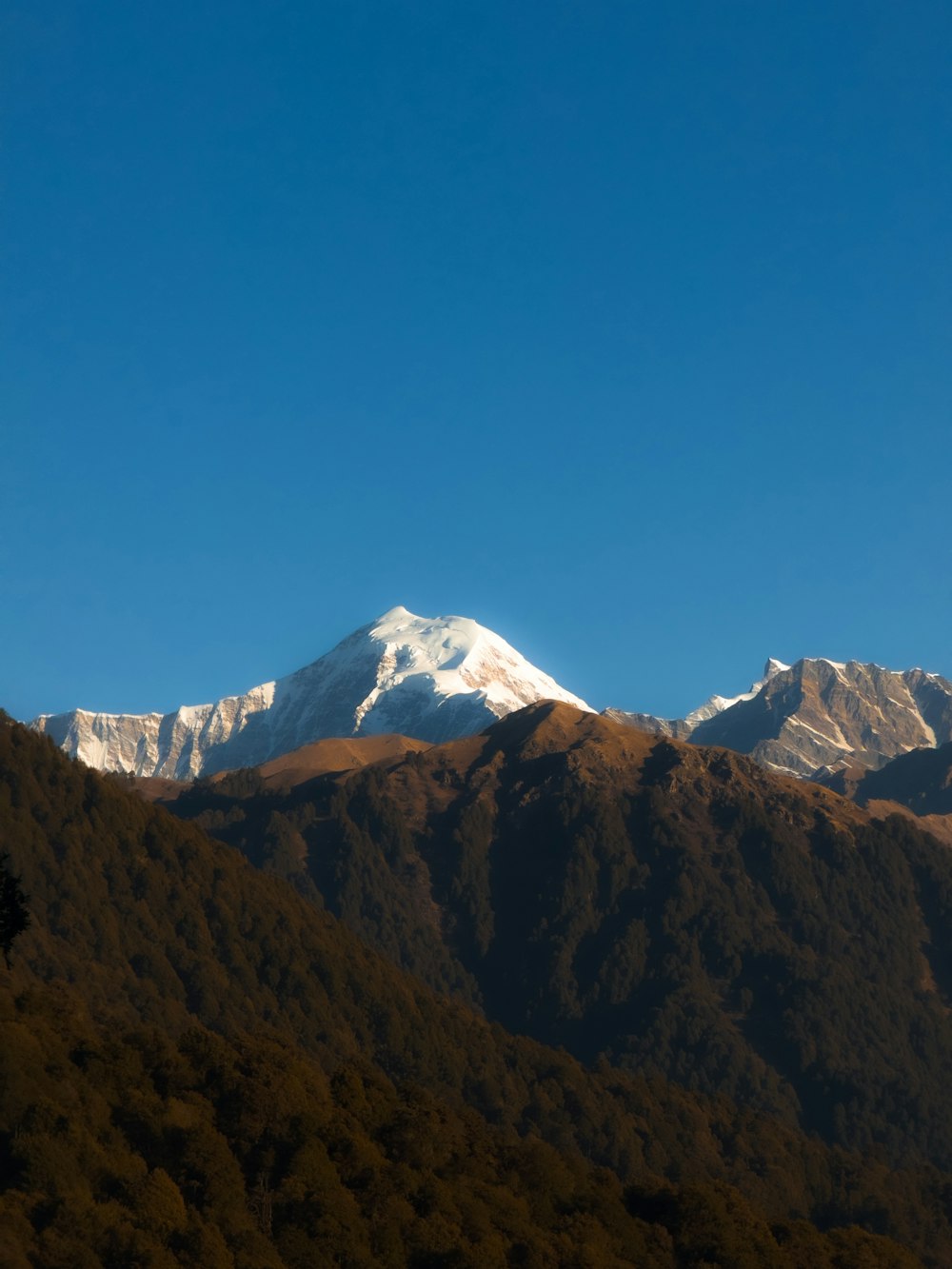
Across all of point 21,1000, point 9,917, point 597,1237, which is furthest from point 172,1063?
point 9,917

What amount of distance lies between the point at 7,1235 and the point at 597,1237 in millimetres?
60674

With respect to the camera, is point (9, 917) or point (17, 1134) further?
point (17, 1134)

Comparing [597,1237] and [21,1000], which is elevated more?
[21,1000]

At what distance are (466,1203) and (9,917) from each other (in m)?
72.3

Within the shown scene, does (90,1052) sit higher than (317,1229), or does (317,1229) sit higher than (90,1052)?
(90,1052)

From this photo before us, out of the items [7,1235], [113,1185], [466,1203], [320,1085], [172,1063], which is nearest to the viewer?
[7,1235]

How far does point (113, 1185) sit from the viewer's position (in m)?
153

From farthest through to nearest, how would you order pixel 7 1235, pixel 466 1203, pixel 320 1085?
pixel 320 1085 < pixel 466 1203 < pixel 7 1235

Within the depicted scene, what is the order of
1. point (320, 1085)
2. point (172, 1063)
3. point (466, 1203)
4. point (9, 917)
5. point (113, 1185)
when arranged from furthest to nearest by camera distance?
1. point (320, 1085)
2. point (172, 1063)
3. point (466, 1203)
4. point (113, 1185)
5. point (9, 917)

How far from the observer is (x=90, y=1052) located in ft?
583

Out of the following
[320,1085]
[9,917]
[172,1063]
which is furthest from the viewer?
[320,1085]

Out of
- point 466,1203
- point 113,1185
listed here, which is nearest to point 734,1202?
point 466,1203

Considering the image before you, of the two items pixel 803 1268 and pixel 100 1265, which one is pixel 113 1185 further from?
pixel 803 1268

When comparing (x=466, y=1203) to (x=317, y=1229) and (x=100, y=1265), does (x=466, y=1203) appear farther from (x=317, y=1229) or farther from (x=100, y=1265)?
(x=100, y=1265)
